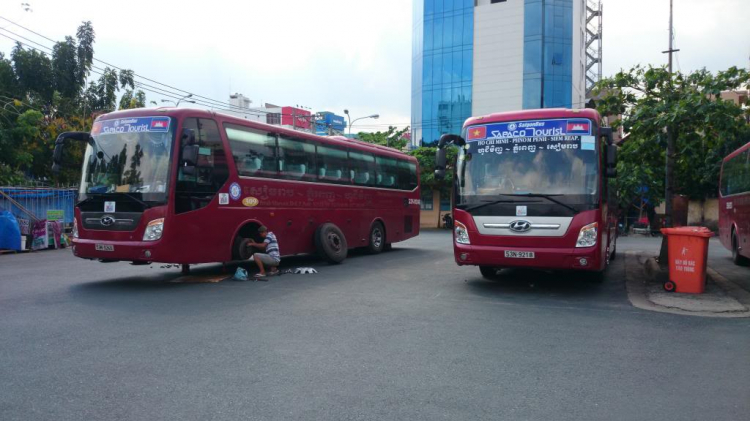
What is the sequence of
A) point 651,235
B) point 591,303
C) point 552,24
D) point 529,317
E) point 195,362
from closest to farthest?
point 195,362 < point 529,317 < point 591,303 < point 651,235 < point 552,24

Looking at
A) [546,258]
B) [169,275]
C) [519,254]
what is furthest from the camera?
[169,275]

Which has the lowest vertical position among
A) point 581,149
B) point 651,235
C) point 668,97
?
point 651,235

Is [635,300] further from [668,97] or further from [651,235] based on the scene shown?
[651,235]

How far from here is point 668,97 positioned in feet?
39.5

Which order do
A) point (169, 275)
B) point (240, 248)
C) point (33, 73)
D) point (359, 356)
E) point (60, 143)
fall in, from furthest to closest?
1. point (33, 73)
2. point (169, 275)
3. point (240, 248)
4. point (60, 143)
5. point (359, 356)

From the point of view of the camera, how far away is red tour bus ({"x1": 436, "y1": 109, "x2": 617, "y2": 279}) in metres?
9.10

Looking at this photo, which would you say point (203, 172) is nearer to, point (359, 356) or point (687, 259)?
point (359, 356)

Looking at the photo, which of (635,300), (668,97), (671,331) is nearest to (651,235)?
(668,97)

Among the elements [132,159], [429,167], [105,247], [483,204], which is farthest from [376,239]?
[429,167]

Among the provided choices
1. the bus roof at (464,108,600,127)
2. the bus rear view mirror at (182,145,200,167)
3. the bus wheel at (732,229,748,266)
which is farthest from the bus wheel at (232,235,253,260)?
the bus wheel at (732,229,748,266)

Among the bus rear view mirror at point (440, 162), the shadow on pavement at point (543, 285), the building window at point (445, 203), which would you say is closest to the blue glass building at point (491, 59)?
the building window at point (445, 203)

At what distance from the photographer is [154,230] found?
9.67m

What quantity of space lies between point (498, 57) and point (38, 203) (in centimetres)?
3799

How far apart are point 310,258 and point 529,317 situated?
9287 mm
